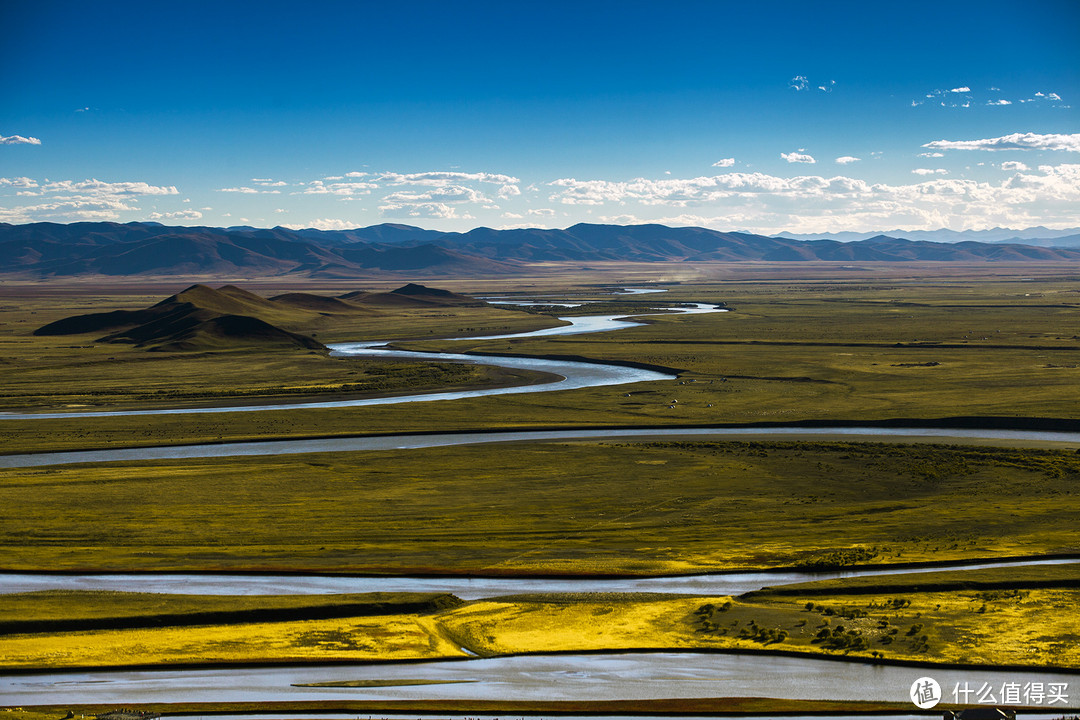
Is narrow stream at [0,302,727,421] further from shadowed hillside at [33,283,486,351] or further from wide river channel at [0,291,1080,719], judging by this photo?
wide river channel at [0,291,1080,719]

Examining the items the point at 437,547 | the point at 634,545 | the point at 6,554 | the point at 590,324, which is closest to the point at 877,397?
the point at 634,545

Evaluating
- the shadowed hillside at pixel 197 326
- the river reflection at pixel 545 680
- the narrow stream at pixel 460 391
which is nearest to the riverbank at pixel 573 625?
the river reflection at pixel 545 680

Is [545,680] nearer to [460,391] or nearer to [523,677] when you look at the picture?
[523,677]

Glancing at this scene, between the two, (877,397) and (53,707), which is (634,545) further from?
(877,397)

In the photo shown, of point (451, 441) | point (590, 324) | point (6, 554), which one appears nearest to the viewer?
point (6, 554)

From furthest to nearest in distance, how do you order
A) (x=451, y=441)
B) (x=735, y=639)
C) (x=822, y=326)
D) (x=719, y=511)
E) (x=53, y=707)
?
(x=822, y=326), (x=451, y=441), (x=719, y=511), (x=735, y=639), (x=53, y=707)

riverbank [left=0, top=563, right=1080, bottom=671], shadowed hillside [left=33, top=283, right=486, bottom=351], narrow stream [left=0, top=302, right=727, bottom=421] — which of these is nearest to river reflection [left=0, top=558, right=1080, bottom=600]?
riverbank [left=0, top=563, right=1080, bottom=671]
